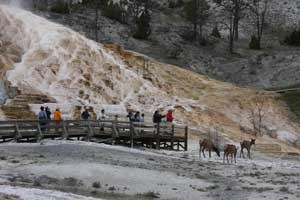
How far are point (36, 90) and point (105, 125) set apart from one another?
11.5m

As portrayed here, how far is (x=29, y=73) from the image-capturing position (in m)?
46.8

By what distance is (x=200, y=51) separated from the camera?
2852 inches

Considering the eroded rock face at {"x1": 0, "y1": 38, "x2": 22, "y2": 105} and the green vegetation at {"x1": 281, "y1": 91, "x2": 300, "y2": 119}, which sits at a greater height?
the eroded rock face at {"x1": 0, "y1": 38, "x2": 22, "y2": 105}

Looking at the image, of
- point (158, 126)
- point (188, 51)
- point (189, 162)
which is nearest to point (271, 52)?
point (188, 51)

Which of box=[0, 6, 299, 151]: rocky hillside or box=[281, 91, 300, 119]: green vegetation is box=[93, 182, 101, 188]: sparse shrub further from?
box=[281, 91, 300, 119]: green vegetation

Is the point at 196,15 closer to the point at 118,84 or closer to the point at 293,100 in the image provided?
the point at 293,100

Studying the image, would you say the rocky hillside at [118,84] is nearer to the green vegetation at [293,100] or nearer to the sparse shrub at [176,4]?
the green vegetation at [293,100]

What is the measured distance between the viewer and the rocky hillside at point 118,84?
46.4 m

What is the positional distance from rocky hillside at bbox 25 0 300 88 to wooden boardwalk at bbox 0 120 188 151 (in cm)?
2584

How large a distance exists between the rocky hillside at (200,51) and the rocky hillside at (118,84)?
9.55 meters

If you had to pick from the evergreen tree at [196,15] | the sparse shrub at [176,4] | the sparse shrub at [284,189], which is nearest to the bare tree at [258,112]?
the evergreen tree at [196,15]

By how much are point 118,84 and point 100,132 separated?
15.1m

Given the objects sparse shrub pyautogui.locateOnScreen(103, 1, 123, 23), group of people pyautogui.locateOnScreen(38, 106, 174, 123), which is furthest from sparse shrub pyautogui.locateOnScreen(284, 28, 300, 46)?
group of people pyautogui.locateOnScreen(38, 106, 174, 123)

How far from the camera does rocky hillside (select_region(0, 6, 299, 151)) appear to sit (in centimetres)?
4638
